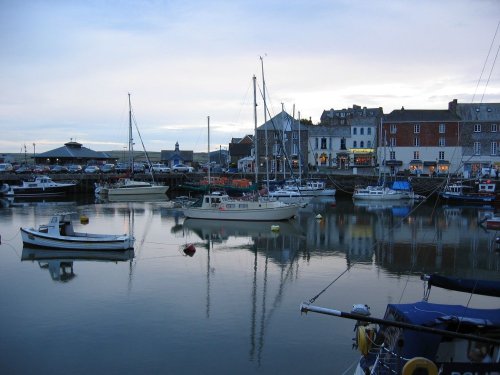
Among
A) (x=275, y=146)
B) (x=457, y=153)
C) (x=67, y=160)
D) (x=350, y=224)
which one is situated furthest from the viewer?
(x=67, y=160)

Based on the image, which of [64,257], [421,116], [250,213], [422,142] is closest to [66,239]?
[64,257]

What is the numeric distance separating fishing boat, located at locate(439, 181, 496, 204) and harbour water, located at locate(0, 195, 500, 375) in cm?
2088

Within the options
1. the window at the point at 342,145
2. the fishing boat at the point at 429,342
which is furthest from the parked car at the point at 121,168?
the fishing boat at the point at 429,342

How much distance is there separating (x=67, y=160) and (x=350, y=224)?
77609mm

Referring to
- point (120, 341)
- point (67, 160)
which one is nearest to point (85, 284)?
point (120, 341)

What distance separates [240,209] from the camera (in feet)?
134

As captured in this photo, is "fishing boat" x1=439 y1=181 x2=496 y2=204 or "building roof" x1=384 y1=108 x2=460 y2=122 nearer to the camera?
"fishing boat" x1=439 y1=181 x2=496 y2=204

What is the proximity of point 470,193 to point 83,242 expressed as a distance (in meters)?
47.7

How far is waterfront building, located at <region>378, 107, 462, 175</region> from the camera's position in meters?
76.9

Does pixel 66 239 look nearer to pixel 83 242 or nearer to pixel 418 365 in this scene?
pixel 83 242

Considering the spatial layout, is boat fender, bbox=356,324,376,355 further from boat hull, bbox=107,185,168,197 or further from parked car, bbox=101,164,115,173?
parked car, bbox=101,164,115,173

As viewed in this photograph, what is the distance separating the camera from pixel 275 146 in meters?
83.8

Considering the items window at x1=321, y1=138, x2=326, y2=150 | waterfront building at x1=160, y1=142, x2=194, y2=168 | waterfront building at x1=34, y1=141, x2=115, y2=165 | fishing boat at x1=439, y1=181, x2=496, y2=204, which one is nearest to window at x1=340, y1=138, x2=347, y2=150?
window at x1=321, y1=138, x2=326, y2=150

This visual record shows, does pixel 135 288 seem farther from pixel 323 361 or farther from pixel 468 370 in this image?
pixel 468 370
